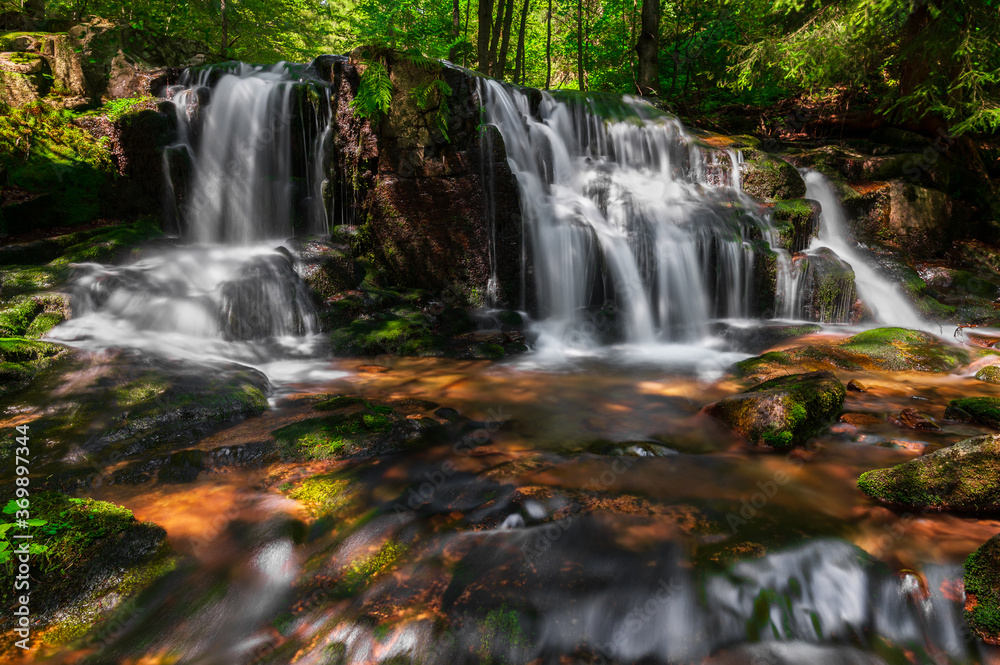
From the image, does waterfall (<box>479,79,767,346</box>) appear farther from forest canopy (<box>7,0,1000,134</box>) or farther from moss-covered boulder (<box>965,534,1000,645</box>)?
moss-covered boulder (<box>965,534,1000,645</box>)

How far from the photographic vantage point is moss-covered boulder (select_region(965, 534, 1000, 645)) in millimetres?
1990

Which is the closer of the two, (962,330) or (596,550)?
(596,550)

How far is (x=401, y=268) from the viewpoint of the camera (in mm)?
8109

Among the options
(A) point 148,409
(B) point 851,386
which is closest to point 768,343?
(B) point 851,386

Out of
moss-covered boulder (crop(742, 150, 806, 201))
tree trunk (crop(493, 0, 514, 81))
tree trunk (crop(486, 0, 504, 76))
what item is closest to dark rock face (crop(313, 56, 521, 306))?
moss-covered boulder (crop(742, 150, 806, 201))

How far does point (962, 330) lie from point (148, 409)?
33.0ft

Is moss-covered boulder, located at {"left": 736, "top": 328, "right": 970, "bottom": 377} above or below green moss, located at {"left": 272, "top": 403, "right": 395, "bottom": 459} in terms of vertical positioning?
above

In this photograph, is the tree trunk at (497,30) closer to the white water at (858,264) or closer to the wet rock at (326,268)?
the white water at (858,264)

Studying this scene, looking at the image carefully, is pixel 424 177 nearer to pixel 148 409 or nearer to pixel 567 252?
pixel 567 252

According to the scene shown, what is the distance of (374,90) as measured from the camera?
7363 mm

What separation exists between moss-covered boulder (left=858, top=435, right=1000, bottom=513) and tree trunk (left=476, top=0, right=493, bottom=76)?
40.7ft

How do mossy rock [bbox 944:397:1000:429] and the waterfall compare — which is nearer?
mossy rock [bbox 944:397:1000:429]

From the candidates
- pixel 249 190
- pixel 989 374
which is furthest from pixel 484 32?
pixel 989 374

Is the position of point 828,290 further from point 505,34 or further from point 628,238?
point 505,34
